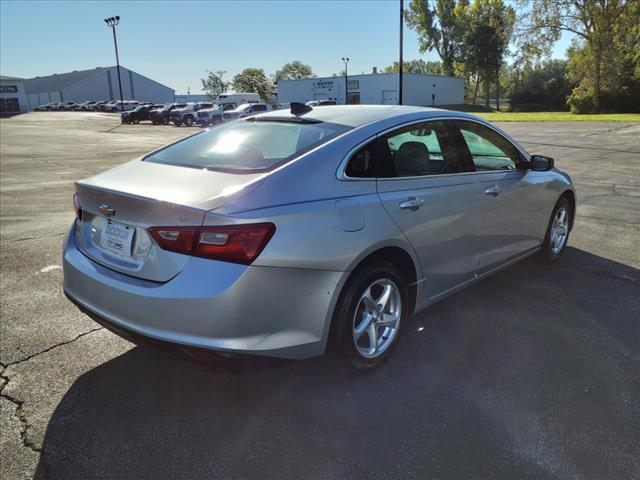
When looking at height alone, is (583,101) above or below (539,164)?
above

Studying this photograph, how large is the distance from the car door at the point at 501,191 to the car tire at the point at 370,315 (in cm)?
106

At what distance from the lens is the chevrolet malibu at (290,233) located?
7.95 ft

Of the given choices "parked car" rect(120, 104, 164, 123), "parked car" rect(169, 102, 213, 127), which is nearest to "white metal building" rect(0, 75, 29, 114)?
"parked car" rect(120, 104, 164, 123)

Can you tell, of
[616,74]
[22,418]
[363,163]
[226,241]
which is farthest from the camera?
[616,74]

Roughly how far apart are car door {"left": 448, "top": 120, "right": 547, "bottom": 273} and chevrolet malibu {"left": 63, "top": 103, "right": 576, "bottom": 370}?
29 mm

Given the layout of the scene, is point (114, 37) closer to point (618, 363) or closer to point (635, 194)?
point (635, 194)

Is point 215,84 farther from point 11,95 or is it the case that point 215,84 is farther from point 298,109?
point 298,109

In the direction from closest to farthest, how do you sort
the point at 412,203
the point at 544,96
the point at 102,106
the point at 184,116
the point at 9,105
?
the point at 412,203
the point at 184,116
the point at 544,96
the point at 102,106
the point at 9,105

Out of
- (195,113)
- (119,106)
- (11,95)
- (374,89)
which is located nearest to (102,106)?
(119,106)

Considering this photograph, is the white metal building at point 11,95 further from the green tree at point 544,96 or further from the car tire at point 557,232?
the car tire at point 557,232

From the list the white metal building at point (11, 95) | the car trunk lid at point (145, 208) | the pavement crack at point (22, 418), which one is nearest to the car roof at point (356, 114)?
the car trunk lid at point (145, 208)

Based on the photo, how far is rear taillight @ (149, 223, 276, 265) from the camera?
2385 millimetres

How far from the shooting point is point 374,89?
6562 cm

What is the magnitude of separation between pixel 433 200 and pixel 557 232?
247cm
